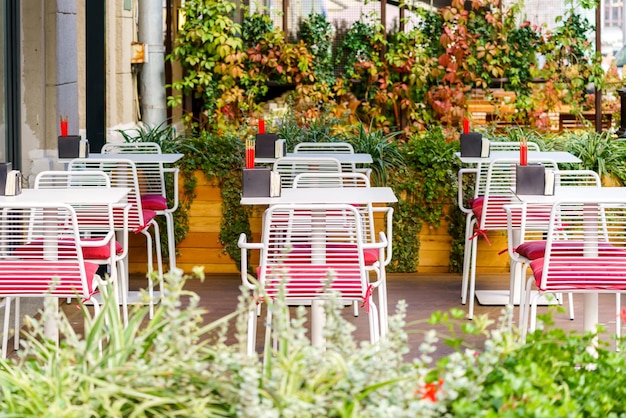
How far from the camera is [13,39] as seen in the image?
724 cm

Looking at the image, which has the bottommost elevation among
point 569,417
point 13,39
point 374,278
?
point 374,278

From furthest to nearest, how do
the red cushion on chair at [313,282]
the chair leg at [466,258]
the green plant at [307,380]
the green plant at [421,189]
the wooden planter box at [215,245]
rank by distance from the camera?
the wooden planter box at [215,245] → the green plant at [421,189] → the chair leg at [466,258] → the red cushion on chair at [313,282] → the green plant at [307,380]

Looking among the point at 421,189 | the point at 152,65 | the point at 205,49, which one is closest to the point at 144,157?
the point at 421,189

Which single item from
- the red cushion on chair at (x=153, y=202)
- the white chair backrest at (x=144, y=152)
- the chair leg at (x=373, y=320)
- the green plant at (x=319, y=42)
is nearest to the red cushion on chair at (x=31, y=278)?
the chair leg at (x=373, y=320)

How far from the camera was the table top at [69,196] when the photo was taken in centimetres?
514

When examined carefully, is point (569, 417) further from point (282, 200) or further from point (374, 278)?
point (374, 278)

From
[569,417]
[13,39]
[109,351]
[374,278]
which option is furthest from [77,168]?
[569,417]

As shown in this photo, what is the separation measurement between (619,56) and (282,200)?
16.7ft

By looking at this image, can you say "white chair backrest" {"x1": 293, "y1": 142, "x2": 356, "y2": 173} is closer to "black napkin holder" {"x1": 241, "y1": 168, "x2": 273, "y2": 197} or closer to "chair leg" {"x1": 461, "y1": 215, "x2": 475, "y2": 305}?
"chair leg" {"x1": 461, "y1": 215, "x2": 475, "y2": 305}

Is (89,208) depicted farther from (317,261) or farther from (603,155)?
(603,155)

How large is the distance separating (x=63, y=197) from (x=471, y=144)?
276 centimetres

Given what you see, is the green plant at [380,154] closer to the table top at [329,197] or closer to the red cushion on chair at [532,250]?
the table top at [329,197]

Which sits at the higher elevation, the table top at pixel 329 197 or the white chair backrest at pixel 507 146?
the white chair backrest at pixel 507 146

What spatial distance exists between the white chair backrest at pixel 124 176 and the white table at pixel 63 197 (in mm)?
813
